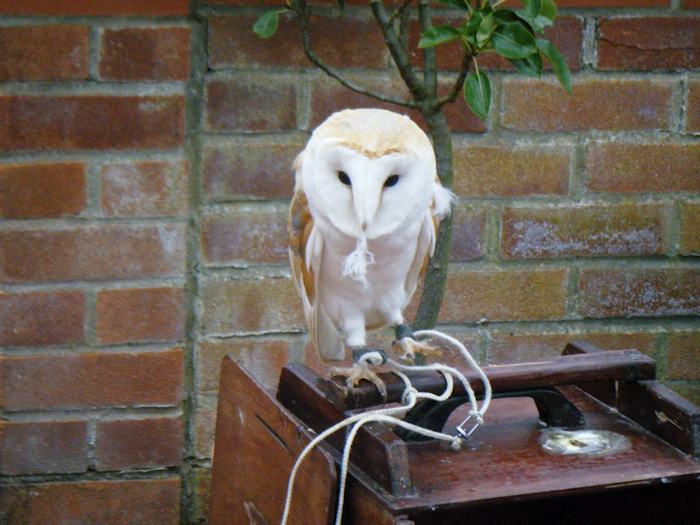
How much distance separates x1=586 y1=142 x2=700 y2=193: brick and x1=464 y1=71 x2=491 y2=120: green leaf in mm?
516

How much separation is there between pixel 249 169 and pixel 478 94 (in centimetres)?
Answer: 49

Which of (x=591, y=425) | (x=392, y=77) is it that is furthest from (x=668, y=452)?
(x=392, y=77)

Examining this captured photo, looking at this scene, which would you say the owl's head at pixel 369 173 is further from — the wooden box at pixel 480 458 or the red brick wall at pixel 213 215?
the red brick wall at pixel 213 215

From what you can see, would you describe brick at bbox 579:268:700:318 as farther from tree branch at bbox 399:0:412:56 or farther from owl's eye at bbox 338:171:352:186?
owl's eye at bbox 338:171:352:186

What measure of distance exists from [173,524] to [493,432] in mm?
706

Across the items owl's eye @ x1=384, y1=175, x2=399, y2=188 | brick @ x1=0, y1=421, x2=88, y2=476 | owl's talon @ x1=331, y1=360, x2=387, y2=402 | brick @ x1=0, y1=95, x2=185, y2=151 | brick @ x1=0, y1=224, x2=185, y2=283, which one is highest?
brick @ x1=0, y1=95, x2=185, y2=151

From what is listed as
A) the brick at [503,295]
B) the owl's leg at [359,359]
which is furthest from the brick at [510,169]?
the owl's leg at [359,359]

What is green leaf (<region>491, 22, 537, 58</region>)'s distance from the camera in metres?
1.24

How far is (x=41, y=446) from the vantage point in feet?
5.64

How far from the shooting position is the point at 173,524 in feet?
5.86

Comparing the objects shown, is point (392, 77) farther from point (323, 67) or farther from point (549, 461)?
point (549, 461)

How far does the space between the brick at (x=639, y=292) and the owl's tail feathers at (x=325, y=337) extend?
51cm

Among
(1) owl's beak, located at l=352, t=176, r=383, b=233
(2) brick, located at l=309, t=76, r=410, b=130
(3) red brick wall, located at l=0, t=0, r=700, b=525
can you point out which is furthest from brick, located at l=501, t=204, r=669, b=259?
(1) owl's beak, located at l=352, t=176, r=383, b=233

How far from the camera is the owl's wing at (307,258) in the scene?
1.30 m
